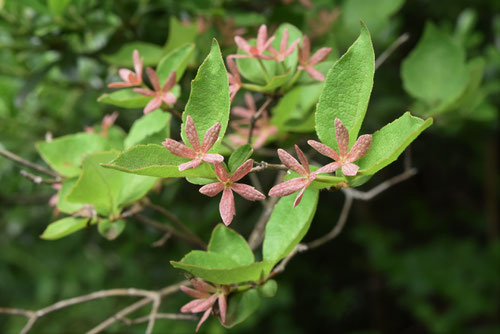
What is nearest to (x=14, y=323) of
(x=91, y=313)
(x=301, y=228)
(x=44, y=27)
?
(x=91, y=313)

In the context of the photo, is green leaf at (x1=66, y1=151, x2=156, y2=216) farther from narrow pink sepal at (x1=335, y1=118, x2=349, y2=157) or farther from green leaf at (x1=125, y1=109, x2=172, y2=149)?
narrow pink sepal at (x1=335, y1=118, x2=349, y2=157)

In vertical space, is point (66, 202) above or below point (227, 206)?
below

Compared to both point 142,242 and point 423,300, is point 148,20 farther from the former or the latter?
point 423,300

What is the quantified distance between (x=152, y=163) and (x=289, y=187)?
107 mm

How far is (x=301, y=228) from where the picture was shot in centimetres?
46

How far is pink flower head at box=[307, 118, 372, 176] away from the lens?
0.39 meters

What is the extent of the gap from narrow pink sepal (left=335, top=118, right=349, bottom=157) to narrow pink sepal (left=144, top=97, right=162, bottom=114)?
0.20m

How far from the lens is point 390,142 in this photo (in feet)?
1.29

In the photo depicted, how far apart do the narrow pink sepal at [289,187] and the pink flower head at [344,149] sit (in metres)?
0.02

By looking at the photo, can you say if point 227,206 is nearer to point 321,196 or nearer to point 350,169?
point 350,169

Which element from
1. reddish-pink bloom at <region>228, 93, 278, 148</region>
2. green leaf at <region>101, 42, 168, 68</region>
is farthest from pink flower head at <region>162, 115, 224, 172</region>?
green leaf at <region>101, 42, 168, 68</region>

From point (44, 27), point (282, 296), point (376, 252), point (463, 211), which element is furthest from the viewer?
point (463, 211)

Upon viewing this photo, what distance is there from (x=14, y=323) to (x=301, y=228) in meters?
1.88

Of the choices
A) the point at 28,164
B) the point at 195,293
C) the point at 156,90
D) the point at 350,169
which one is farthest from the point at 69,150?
the point at 350,169
